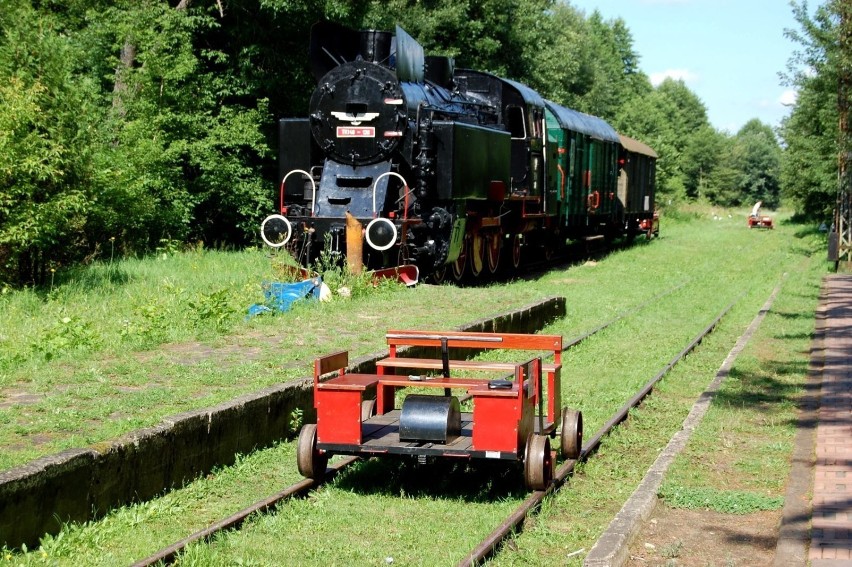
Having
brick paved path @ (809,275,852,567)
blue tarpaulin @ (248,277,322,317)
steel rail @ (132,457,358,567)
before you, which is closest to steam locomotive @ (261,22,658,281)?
blue tarpaulin @ (248,277,322,317)

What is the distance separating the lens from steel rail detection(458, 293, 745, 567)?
5.41 metres

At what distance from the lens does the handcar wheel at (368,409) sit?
7.21 metres

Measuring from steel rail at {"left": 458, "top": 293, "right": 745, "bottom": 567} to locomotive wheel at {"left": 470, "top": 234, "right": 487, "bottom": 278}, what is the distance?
26.3 ft

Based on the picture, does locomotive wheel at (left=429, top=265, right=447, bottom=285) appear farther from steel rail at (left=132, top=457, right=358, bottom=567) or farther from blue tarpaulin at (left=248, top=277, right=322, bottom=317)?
steel rail at (left=132, top=457, right=358, bottom=567)

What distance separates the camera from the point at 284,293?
13422 mm

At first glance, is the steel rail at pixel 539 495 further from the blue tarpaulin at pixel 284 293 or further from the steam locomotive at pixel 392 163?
the steam locomotive at pixel 392 163

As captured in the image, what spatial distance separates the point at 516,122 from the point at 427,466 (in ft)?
46.8

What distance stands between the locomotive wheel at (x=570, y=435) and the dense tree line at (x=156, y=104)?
1046cm

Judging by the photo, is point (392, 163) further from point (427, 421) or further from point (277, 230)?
point (427, 421)

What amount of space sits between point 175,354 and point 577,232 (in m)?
19.7

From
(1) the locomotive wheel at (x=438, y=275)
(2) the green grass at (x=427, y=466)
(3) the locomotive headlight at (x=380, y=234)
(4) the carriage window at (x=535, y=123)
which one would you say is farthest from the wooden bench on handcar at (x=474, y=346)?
(4) the carriage window at (x=535, y=123)

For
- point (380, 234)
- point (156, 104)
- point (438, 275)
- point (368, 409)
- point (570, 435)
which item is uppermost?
point (156, 104)

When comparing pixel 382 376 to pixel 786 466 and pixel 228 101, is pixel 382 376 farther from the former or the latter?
pixel 228 101

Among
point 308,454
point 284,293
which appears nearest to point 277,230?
point 284,293
